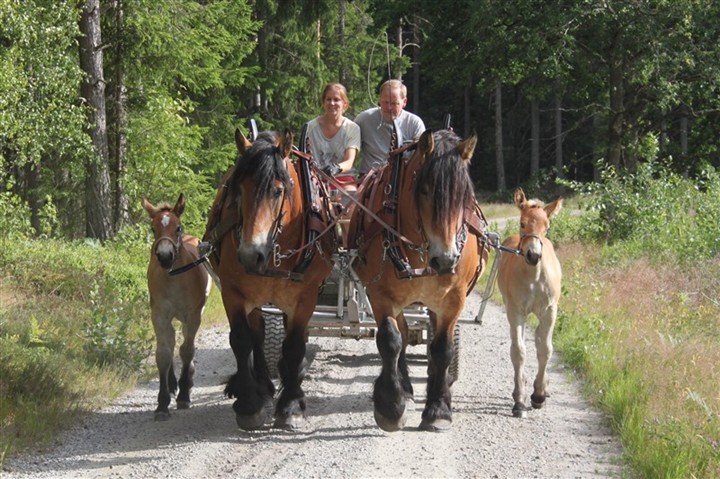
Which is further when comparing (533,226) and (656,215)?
(656,215)

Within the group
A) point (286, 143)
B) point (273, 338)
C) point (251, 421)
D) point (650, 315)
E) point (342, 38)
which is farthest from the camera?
point (342, 38)

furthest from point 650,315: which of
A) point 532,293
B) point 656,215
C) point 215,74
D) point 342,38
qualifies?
point 342,38

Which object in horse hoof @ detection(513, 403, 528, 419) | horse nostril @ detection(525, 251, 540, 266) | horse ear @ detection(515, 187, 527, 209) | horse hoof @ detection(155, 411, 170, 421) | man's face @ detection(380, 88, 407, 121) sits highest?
man's face @ detection(380, 88, 407, 121)

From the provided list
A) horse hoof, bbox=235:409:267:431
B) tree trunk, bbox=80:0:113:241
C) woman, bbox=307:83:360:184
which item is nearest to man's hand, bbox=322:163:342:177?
woman, bbox=307:83:360:184

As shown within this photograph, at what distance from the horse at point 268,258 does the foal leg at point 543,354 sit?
206cm

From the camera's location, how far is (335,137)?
864 centimetres

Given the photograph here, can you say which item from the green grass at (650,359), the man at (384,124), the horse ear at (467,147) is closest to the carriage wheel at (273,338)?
the man at (384,124)

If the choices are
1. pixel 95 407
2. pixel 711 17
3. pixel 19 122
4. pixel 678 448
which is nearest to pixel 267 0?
pixel 711 17

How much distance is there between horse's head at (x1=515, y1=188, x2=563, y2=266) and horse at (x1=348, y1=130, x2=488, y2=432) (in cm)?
50

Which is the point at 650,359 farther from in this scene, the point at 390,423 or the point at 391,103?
the point at 391,103

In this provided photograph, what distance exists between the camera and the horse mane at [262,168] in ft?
21.8

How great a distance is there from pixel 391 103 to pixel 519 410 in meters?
2.98

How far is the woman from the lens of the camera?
847cm

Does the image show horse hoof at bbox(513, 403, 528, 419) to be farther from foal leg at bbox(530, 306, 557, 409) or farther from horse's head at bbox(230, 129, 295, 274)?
horse's head at bbox(230, 129, 295, 274)
